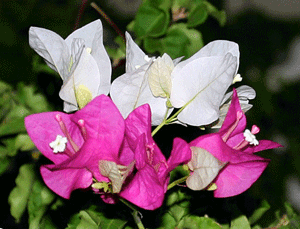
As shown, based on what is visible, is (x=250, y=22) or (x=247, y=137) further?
(x=250, y=22)

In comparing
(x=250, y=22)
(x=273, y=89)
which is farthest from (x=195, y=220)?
(x=250, y=22)

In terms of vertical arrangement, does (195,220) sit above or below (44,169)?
below

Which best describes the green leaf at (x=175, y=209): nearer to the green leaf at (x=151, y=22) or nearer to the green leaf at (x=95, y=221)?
the green leaf at (x=95, y=221)

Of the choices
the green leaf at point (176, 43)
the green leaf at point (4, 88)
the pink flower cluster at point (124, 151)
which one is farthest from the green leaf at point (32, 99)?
the pink flower cluster at point (124, 151)

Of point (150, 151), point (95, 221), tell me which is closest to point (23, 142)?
point (95, 221)

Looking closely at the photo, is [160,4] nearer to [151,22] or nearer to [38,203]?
[151,22]

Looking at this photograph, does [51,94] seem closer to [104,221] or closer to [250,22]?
Answer: [104,221]

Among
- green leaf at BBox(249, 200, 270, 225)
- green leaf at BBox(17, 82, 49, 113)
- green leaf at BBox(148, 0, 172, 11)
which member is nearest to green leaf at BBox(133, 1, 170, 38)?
green leaf at BBox(148, 0, 172, 11)
